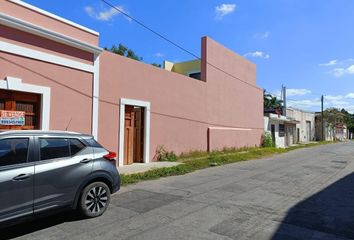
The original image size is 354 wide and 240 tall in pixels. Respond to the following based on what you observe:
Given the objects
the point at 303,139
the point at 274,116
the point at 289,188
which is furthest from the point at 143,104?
the point at 303,139

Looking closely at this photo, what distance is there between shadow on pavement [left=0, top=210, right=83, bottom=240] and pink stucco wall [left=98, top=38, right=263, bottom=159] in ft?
21.7

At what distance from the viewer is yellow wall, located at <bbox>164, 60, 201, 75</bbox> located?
981 inches

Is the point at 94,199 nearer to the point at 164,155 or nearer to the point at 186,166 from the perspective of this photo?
the point at 186,166

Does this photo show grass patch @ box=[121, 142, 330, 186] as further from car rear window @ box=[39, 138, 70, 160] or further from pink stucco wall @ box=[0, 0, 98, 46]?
pink stucco wall @ box=[0, 0, 98, 46]

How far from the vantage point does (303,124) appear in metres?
49.6

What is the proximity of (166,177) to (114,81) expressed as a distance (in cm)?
460

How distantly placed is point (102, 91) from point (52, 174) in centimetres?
760

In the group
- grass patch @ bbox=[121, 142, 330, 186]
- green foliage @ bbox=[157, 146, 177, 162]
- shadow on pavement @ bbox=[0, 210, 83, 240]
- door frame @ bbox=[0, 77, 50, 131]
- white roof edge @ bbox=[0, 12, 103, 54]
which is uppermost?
white roof edge @ bbox=[0, 12, 103, 54]

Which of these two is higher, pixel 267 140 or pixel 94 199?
pixel 267 140

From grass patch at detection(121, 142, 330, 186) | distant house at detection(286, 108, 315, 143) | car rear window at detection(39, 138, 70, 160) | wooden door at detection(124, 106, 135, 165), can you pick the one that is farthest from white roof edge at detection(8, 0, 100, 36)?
distant house at detection(286, 108, 315, 143)

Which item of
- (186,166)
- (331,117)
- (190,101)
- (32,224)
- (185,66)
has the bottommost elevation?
(32,224)

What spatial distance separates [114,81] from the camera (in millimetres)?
13398

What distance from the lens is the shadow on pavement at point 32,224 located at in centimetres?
521

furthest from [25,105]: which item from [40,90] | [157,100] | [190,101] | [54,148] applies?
[190,101]
